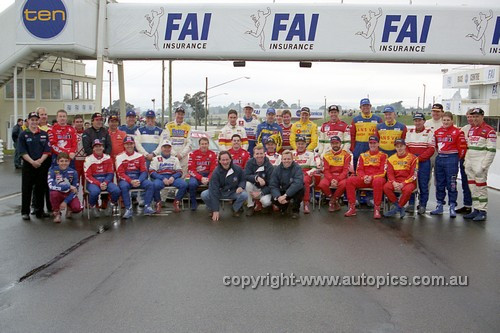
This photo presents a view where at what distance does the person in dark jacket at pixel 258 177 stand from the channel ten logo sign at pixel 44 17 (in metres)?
8.24

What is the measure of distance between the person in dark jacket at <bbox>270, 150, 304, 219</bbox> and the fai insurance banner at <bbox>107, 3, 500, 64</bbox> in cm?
638

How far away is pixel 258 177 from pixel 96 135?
321 cm

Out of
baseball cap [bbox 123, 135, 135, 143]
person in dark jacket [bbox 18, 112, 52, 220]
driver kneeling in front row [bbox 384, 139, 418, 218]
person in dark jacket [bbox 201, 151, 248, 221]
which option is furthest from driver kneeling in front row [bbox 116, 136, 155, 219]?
driver kneeling in front row [bbox 384, 139, 418, 218]

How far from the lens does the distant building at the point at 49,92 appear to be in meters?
30.6

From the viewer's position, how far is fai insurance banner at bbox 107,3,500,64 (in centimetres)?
1416

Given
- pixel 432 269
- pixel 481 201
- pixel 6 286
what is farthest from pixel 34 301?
pixel 481 201

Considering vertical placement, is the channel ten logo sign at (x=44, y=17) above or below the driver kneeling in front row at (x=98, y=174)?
above

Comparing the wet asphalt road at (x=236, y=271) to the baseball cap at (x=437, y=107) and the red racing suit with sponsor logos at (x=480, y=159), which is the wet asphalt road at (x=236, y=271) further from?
the baseball cap at (x=437, y=107)

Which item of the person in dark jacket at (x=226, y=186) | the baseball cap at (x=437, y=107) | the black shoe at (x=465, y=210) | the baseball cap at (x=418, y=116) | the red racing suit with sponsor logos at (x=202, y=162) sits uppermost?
the baseball cap at (x=437, y=107)

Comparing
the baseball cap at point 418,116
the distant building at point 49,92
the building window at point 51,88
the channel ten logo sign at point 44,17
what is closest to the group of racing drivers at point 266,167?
the baseball cap at point 418,116

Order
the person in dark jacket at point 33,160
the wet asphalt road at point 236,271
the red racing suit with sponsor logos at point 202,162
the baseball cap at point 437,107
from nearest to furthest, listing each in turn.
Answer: the wet asphalt road at point 236,271 → the person in dark jacket at point 33,160 → the red racing suit with sponsor logos at point 202,162 → the baseball cap at point 437,107

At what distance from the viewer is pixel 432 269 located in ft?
19.5

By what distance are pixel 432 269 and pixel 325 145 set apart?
186 inches

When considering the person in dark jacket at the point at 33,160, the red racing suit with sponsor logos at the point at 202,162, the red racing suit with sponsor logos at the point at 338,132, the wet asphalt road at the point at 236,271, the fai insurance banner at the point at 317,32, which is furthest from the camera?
the fai insurance banner at the point at 317,32
